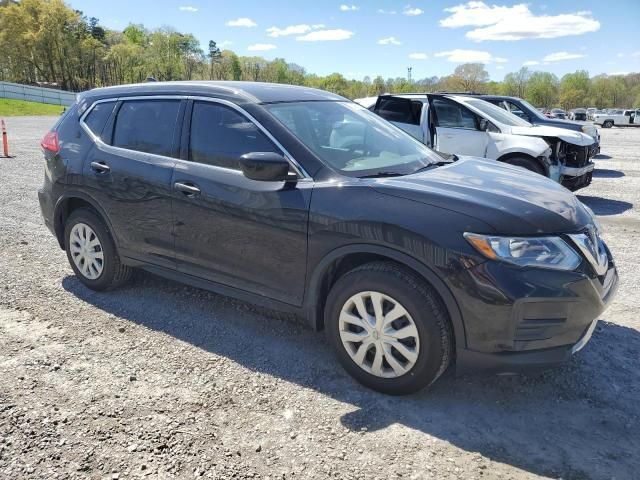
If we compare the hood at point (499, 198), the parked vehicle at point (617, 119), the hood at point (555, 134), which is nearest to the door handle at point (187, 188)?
the hood at point (499, 198)

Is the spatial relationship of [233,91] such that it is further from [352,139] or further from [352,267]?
[352,267]

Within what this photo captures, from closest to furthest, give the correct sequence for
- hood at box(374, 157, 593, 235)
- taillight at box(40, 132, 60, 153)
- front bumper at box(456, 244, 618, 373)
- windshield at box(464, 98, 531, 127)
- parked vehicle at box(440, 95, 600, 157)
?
front bumper at box(456, 244, 618, 373) < hood at box(374, 157, 593, 235) < taillight at box(40, 132, 60, 153) < windshield at box(464, 98, 531, 127) < parked vehicle at box(440, 95, 600, 157)

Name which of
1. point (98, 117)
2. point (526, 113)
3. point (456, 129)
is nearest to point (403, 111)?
point (456, 129)

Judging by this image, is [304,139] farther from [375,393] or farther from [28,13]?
[28,13]

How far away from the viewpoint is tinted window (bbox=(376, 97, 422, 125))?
933 centimetres

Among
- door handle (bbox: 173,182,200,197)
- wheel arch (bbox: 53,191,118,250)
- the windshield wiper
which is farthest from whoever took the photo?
wheel arch (bbox: 53,191,118,250)

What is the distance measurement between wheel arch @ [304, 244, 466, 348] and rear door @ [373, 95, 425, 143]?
6.40 meters

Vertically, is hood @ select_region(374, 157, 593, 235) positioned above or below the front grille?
above

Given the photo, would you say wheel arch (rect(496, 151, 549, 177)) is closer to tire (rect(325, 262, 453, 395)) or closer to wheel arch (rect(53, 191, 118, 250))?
tire (rect(325, 262, 453, 395))

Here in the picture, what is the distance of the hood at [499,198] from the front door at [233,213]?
0.67 metres

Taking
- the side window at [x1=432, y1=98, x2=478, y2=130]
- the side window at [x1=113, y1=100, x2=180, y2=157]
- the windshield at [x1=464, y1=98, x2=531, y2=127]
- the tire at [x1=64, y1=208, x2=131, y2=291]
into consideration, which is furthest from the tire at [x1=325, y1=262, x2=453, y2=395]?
the windshield at [x1=464, y1=98, x2=531, y2=127]

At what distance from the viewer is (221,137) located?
373cm

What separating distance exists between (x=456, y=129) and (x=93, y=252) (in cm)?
667

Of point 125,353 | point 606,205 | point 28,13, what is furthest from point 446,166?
point 28,13
